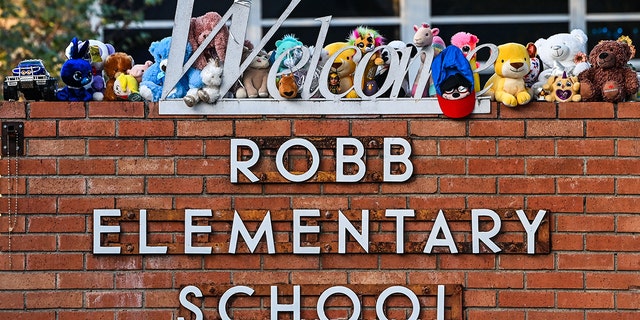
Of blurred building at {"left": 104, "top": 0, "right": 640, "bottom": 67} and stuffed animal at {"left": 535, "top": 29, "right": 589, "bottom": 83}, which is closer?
stuffed animal at {"left": 535, "top": 29, "right": 589, "bottom": 83}

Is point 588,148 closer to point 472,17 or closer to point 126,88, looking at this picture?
point 126,88

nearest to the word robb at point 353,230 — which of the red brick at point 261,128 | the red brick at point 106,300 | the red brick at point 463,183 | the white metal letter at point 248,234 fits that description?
the white metal letter at point 248,234

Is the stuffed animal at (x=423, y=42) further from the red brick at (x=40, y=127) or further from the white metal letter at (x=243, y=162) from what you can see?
the red brick at (x=40, y=127)

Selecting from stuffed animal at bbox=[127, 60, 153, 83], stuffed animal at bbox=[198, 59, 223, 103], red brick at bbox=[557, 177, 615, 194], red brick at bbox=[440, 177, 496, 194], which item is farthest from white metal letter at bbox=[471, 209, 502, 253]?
stuffed animal at bbox=[127, 60, 153, 83]

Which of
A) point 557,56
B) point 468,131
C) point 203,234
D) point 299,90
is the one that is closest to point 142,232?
point 203,234

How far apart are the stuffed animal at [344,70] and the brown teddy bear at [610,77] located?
1.01 metres

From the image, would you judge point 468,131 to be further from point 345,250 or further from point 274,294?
point 274,294

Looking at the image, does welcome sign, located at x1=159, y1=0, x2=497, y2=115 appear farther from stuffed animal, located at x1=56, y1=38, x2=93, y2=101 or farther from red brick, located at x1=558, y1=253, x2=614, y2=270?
red brick, located at x1=558, y1=253, x2=614, y2=270

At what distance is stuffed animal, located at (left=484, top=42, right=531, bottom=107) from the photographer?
4.59 metres

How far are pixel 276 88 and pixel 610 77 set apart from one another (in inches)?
57.3

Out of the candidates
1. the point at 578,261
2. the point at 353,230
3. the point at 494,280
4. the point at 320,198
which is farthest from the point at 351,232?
the point at 578,261

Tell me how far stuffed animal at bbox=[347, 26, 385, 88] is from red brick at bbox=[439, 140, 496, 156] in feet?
1.35

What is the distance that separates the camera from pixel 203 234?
4.64 m

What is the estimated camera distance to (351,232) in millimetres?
4621
